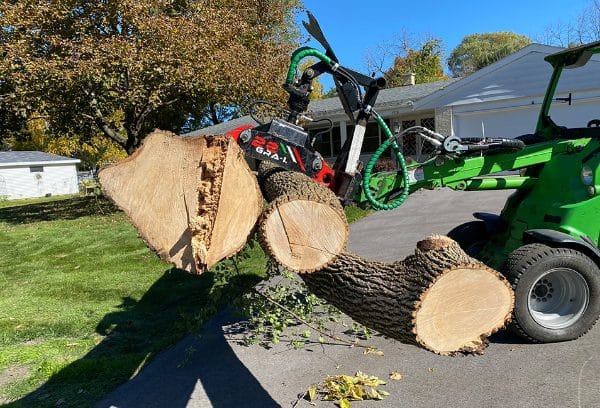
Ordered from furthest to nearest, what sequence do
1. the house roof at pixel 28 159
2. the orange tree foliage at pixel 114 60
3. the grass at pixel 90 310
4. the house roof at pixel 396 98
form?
the house roof at pixel 28 159, the house roof at pixel 396 98, the orange tree foliage at pixel 114 60, the grass at pixel 90 310

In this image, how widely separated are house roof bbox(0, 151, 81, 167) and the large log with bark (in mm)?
38687

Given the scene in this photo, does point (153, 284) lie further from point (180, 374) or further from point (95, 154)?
point (95, 154)

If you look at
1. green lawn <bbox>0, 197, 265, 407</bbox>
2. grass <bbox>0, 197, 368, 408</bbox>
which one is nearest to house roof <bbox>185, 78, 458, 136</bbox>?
grass <bbox>0, 197, 368, 408</bbox>

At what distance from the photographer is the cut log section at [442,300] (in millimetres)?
2332

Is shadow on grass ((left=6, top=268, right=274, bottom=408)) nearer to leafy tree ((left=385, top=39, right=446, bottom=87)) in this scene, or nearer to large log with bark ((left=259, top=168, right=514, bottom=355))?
large log with bark ((left=259, top=168, right=514, bottom=355))

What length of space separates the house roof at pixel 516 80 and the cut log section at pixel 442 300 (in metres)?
14.6

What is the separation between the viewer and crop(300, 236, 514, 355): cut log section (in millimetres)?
2332

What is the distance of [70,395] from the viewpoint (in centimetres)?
425

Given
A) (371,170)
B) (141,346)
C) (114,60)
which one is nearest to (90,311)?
(141,346)

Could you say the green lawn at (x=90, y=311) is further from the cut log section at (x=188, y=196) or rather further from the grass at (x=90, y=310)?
the cut log section at (x=188, y=196)

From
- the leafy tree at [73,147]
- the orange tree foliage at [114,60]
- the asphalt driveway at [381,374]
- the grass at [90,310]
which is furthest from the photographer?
the leafy tree at [73,147]

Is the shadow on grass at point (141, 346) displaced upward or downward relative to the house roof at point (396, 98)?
downward

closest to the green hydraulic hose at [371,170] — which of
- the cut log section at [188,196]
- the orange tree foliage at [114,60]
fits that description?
the cut log section at [188,196]

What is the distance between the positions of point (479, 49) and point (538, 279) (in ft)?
190
